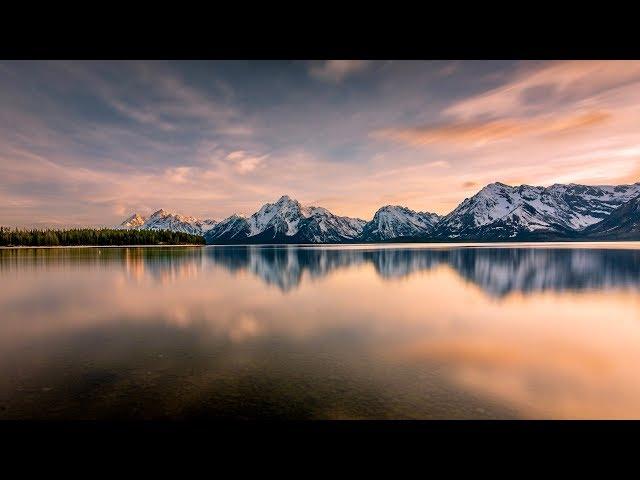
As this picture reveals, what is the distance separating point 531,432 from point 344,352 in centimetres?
1651

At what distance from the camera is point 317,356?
19375 millimetres

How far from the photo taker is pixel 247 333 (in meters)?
24.8

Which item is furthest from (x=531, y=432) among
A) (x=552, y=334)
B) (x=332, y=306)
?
(x=332, y=306)

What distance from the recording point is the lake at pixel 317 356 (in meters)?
13.4

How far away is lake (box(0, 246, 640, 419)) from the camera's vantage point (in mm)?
13359
